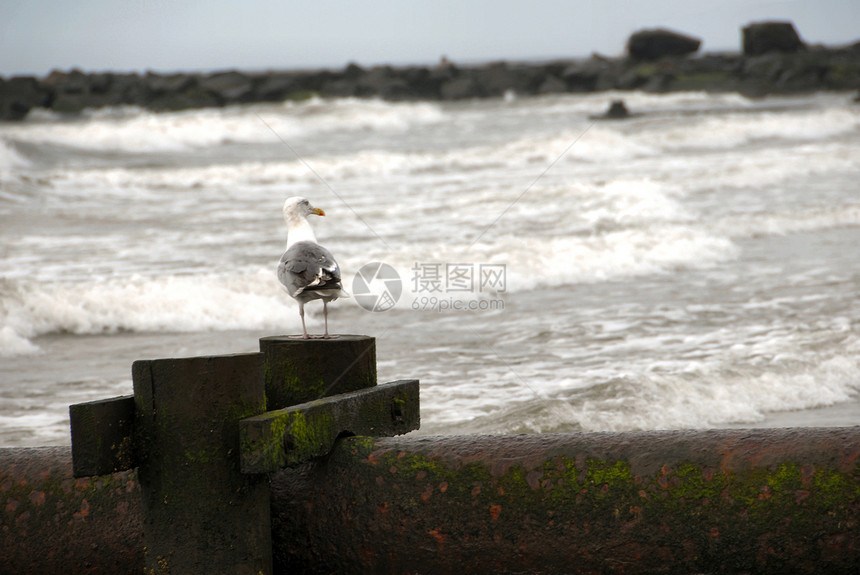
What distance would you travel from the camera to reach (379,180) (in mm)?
19312

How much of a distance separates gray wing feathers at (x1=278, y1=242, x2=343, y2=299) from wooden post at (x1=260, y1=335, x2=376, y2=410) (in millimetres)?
698

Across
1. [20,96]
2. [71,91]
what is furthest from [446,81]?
Result: [20,96]

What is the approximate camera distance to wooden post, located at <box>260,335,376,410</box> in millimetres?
2664

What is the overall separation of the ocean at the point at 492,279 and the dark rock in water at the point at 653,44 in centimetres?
4484

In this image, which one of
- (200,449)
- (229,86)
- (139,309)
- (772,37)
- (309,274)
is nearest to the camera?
(200,449)

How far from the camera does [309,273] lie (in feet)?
11.0

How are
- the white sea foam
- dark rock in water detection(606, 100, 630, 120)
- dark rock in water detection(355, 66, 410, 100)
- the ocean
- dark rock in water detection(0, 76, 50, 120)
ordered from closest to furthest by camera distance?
1. the ocean
2. the white sea foam
3. dark rock in water detection(606, 100, 630, 120)
4. dark rock in water detection(0, 76, 50, 120)
5. dark rock in water detection(355, 66, 410, 100)

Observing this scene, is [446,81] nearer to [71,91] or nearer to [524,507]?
[71,91]

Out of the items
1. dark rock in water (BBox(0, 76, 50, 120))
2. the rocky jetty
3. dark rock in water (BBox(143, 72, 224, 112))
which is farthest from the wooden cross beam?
the rocky jetty

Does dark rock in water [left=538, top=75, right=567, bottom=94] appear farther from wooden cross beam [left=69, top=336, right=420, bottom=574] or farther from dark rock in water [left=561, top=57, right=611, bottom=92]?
wooden cross beam [left=69, top=336, right=420, bottom=574]

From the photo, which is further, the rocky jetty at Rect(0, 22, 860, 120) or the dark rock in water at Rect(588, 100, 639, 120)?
the rocky jetty at Rect(0, 22, 860, 120)

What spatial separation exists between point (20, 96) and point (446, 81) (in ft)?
71.0

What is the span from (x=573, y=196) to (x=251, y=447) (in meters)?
12.5

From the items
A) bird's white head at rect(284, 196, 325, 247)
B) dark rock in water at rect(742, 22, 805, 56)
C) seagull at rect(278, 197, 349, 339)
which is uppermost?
dark rock in water at rect(742, 22, 805, 56)
